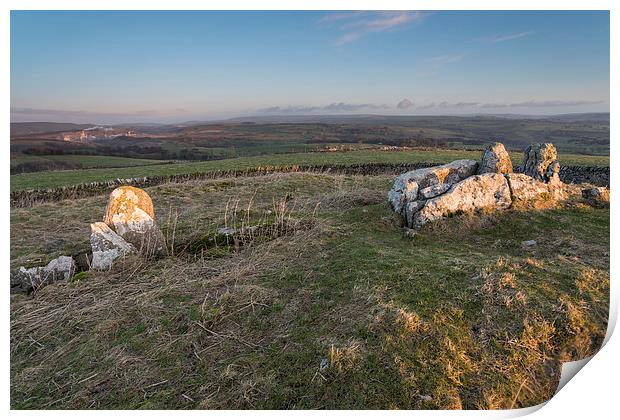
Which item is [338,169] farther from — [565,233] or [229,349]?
[229,349]

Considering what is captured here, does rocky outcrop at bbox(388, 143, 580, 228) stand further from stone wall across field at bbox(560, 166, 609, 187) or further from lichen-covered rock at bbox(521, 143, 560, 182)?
stone wall across field at bbox(560, 166, 609, 187)

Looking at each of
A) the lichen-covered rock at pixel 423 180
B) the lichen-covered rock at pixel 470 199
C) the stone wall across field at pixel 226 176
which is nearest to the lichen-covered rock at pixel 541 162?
the lichen-covered rock at pixel 423 180

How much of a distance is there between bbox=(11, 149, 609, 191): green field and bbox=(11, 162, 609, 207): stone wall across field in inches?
42.8

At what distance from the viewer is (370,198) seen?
12734mm

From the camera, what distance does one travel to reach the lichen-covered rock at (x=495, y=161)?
35.4 feet

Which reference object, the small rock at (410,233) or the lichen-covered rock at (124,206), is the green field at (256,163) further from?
the lichen-covered rock at (124,206)

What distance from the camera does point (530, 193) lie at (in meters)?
10.0

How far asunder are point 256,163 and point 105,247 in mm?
23431

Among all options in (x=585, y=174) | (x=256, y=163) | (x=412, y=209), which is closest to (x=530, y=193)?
(x=412, y=209)

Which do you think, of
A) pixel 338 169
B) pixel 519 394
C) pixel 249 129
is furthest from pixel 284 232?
→ pixel 249 129

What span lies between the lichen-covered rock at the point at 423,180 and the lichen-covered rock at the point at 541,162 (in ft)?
5.63

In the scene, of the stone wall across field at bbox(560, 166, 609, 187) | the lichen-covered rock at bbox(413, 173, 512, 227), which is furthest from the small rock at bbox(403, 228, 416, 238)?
the stone wall across field at bbox(560, 166, 609, 187)

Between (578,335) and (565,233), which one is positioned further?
(565,233)

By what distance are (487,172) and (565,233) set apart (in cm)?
267
